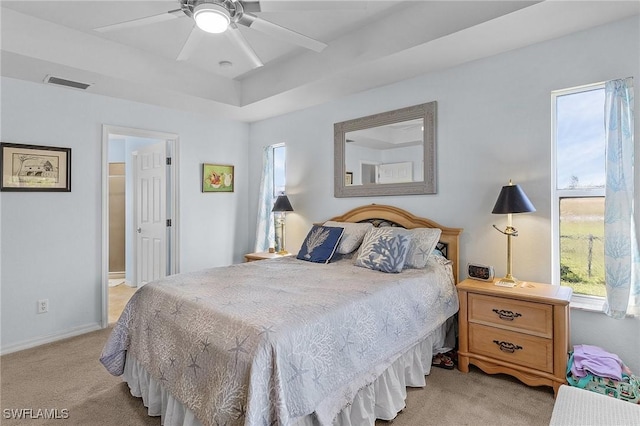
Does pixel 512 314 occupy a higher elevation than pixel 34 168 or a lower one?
lower

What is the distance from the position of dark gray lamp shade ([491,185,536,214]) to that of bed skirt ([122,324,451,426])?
1.08 meters

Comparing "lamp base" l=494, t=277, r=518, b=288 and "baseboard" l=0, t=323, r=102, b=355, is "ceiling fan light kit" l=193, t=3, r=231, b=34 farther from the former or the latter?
"baseboard" l=0, t=323, r=102, b=355

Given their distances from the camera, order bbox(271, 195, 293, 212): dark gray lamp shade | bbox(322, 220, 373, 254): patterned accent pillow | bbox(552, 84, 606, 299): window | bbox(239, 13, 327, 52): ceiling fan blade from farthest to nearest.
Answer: bbox(271, 195, 293, 212): dark gray lamp shade → bbox(322, 220, 373, 254): patterned accent pillow → bbox(552, 84, 606, 299): window → bbox(239, 13, 327, 52): ceiling fan blade

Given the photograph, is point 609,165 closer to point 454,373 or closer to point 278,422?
point 454,373

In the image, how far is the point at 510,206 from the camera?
7.68 ft

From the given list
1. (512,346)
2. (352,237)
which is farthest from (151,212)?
(512,346)

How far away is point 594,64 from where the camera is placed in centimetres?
230

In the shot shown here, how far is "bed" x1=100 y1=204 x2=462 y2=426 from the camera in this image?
136 centimetres

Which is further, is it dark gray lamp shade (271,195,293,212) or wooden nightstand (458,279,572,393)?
dark gray lamp shade (271,195,293,212)

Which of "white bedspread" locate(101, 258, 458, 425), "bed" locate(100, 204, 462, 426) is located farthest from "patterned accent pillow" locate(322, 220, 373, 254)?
"white bedspread" locate(101, 258, 458, 425)

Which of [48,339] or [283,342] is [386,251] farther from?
[48,339]

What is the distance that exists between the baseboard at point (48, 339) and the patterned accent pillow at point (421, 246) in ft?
10.7

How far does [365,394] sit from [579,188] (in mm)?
2138

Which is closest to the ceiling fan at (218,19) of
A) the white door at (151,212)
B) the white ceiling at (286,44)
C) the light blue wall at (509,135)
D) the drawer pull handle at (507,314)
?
the white ceiling at (286,44)
